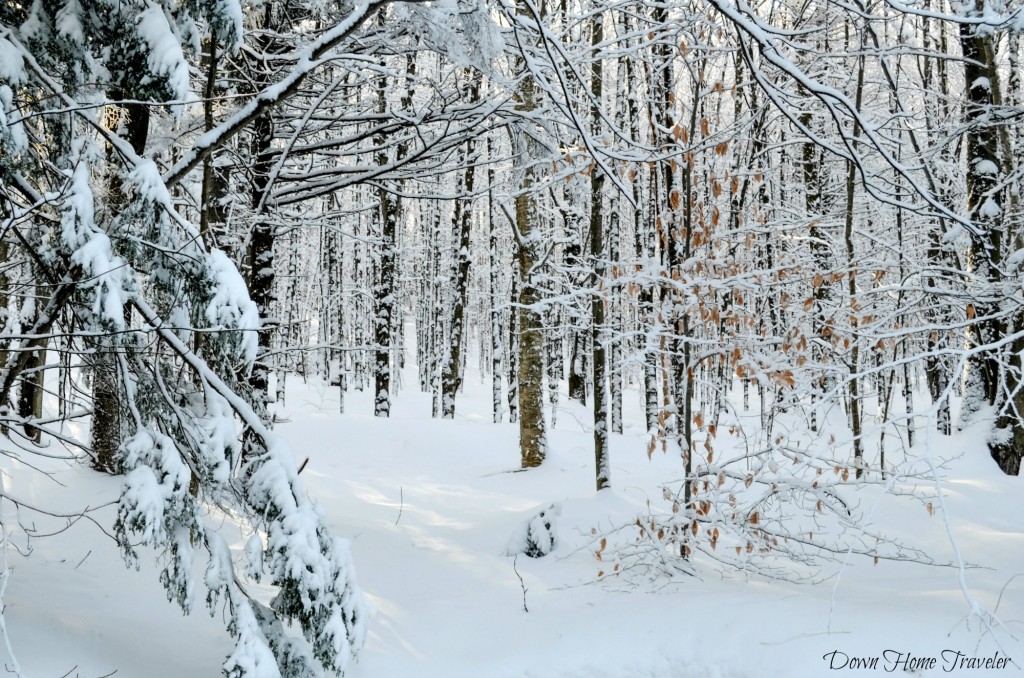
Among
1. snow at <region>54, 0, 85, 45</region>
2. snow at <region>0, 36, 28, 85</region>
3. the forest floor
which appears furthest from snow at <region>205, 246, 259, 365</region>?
the forest floor

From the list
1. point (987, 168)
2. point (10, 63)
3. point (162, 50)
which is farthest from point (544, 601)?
point (987, 168)

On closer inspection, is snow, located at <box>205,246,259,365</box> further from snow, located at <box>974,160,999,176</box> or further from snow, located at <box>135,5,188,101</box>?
snow, located at <box>974,160,999,176</box>

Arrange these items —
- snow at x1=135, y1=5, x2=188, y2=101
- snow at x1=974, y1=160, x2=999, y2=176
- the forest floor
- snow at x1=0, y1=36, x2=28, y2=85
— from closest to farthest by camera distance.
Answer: snow at x1=0, y1=36, x2=28, y2=85 → snow at x1=135, y1=5, x2=188, y2=101 → the forest floor → snow at x1=974, y1=160, x2=999, y2=176

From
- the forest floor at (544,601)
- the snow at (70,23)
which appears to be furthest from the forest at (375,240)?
the forest floor at (544,601)

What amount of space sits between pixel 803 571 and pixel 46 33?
6851mm

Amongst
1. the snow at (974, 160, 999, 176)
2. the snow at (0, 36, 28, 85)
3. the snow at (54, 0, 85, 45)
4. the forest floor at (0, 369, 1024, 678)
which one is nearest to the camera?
the snow at (0, 36, 28, 85)

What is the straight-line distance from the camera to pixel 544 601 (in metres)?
5.55

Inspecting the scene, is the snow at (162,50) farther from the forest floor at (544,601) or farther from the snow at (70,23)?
the forest floor at (544,601)

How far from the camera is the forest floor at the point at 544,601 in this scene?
3826mm

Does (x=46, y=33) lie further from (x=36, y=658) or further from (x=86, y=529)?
(x=86, y=529)

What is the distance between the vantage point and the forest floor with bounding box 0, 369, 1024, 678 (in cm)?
383

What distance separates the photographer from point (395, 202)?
Result: 1677 cm

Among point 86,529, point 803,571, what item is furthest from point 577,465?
point 86,529

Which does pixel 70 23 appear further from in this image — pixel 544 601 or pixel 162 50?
pixel 544 601
